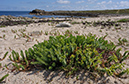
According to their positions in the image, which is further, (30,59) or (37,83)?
(30,59)

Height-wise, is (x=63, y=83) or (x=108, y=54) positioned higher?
(x=108, y=54)

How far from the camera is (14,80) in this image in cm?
268

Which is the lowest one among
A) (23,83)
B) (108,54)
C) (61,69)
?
(23,83)

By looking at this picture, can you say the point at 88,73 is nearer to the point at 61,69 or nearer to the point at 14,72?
the point at 61,69

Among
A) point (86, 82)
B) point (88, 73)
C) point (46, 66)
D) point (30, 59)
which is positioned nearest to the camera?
point (86, 82)

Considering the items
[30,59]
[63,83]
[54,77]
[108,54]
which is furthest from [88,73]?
[30,59]

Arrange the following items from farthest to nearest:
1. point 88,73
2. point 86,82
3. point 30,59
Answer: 1. point 30,59
2. point 88,73
3. point 86,82

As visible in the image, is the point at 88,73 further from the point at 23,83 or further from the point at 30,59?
the point at 30,59

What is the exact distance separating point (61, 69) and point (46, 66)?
0.47 meters

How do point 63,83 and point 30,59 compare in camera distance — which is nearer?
point 63,83

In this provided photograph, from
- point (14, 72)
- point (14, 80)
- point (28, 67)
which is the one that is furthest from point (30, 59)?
point (14, 80)

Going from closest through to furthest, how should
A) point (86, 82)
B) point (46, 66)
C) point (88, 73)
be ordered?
1. point (86, 82)
2. point (88, 73)
3. point (46, 66)

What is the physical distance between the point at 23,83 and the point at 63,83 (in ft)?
3.36

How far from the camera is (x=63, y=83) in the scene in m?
2.59
